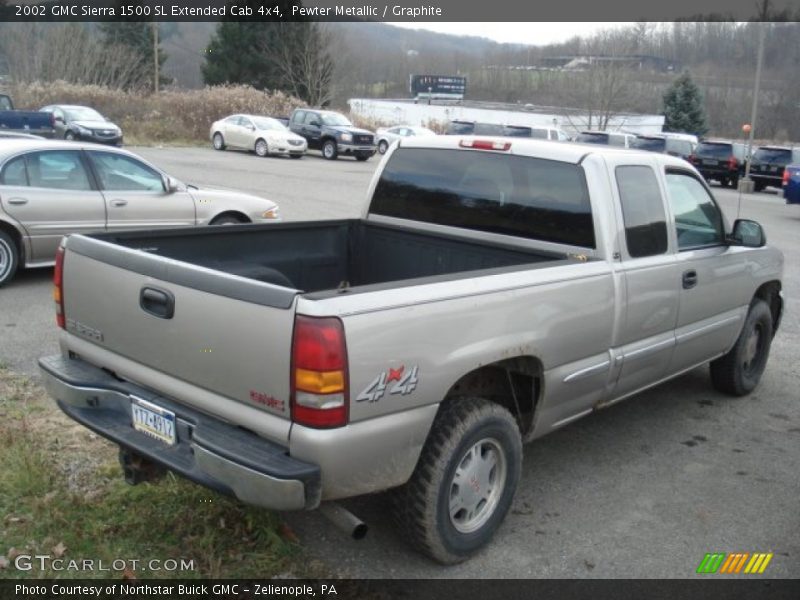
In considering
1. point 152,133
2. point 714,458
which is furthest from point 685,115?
point 714,458

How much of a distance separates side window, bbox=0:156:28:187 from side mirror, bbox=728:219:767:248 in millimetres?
6996

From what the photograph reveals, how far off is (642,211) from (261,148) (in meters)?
26.8

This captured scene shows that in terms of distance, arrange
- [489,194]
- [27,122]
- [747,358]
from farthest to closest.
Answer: [27,122] → [747,358] → [489,194]

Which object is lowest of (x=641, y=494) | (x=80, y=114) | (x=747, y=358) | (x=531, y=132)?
(x=641, y=494)

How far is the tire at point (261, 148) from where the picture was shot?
98.0ft

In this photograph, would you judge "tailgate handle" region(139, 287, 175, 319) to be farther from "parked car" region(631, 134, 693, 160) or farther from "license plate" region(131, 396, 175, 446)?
"parked car" region(631, 134, 693, 160)

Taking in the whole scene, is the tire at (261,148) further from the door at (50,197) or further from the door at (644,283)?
the door at (644,283)

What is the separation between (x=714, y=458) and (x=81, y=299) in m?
3.90

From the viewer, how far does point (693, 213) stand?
5.37 metres

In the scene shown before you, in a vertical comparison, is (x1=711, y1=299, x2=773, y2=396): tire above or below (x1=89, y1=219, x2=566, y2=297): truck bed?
below

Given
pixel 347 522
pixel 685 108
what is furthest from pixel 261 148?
pixel 685 108

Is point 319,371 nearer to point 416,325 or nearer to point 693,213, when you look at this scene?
point 416,325

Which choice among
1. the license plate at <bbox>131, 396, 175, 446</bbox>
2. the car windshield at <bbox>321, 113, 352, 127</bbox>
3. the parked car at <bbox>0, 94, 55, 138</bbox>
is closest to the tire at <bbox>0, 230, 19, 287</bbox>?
the license plate at <bbox>131, 396, 175, 446</bbox>

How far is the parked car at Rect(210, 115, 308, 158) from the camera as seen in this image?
2973 cm
